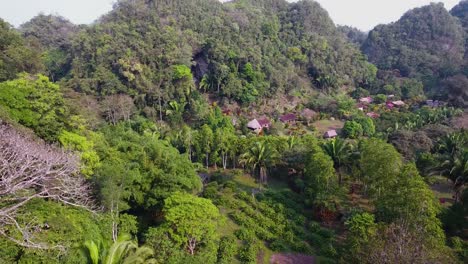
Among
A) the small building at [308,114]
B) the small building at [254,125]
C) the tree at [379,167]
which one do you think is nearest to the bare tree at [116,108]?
the small building at [254,125]

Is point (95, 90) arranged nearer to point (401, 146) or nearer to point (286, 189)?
point (286, 189)

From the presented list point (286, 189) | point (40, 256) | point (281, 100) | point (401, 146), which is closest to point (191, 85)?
point (281, 100)

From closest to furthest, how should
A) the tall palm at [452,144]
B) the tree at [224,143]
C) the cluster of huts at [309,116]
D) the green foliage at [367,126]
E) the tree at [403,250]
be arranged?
the tree at [403,250] < the tall palm at [452,144] < the tree at [224,143] < the cluster of huts at [309,116] < the green foliage at [367,126]

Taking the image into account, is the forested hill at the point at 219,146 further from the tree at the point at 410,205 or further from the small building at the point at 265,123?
the small building at the point at 265,123

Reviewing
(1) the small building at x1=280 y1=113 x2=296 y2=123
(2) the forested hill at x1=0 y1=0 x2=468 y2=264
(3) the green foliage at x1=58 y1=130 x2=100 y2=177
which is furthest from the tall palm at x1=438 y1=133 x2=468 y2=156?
(3) the green foliage at x1=58 y1=130 x2=100 y2=177

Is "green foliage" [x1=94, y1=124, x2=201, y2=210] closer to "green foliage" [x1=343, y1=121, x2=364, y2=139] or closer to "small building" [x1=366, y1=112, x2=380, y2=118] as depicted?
"green foliage" [x1=343, y1=121, x2=364, y2=139]

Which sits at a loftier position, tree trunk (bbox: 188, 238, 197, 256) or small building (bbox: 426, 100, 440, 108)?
small building (bbox: 426, 100, 440, 108)

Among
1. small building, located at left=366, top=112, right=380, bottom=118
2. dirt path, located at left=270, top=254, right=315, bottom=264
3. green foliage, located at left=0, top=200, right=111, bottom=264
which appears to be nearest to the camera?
green foliage, located at left=0, top=200, right=111, bottom=264
